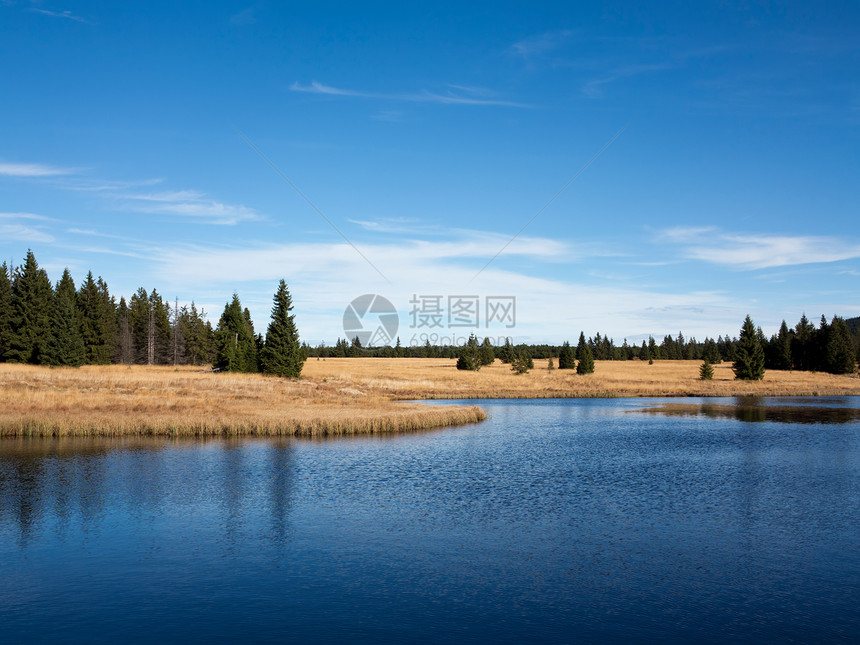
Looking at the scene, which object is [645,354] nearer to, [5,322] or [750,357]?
[750,357]

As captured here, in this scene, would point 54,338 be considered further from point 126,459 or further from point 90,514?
point 90,514

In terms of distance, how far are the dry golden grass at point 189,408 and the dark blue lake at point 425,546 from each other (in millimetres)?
5818

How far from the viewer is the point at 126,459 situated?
30438 mm

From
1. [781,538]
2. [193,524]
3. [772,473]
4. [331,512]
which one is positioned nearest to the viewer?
[781,538]

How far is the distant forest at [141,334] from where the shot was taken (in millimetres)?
73688

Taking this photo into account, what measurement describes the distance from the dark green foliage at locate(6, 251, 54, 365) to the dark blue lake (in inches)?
1894

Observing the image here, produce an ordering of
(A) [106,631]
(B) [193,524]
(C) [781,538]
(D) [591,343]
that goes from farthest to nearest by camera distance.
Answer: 1. (D) [591,343]
2. (B) [193,524]
3. (C) [781,538]
4. (A) [106,631]

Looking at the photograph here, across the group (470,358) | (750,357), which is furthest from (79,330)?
(750,357)

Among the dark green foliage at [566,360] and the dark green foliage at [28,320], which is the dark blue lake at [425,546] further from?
the dark green foliage at [566,360]

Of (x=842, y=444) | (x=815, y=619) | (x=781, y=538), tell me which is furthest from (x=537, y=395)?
(x=815, y=619)

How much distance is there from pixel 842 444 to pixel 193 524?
3487 cm

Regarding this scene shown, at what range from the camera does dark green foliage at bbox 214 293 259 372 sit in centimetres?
7612

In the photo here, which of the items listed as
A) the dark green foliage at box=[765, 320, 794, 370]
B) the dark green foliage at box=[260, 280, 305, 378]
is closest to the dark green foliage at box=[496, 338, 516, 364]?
the dark green foliage at box=[765, 320, 794, 370]

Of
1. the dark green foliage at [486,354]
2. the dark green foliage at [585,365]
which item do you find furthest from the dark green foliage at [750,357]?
the dark green foliage at [486,354]
